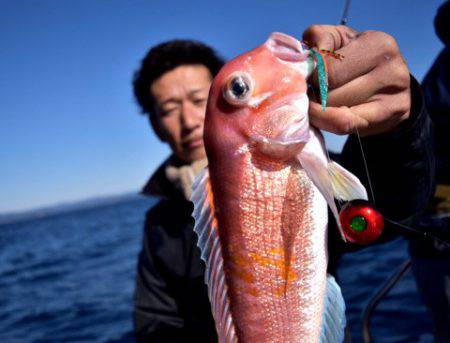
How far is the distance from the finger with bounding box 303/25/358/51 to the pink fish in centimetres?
8

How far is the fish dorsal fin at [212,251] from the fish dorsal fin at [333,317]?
14.6 inches

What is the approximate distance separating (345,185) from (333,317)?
542mm

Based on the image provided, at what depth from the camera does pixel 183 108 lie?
3379 mm

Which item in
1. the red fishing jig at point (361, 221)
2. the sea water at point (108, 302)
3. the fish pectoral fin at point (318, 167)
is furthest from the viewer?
the sea water at point (108, 302)

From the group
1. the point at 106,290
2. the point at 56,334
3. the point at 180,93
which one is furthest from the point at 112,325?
the point at 180,93

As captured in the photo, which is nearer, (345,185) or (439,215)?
(345,185)

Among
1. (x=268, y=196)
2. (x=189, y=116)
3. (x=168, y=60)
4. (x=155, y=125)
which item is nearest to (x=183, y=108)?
(x=189, y=116)

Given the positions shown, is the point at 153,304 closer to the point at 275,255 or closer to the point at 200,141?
the point at 200,141

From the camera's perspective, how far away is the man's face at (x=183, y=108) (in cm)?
335

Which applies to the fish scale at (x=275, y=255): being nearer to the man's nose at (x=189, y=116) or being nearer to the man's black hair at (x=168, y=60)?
the man's nose at (x=189, y=116)

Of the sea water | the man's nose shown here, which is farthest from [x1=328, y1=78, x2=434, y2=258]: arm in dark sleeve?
the sea water

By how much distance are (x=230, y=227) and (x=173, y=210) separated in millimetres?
2299

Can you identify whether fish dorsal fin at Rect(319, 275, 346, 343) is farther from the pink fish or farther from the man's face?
the man's face

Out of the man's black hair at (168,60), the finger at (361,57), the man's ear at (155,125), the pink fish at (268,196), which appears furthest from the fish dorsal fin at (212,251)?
the man's ear at (155,125)
